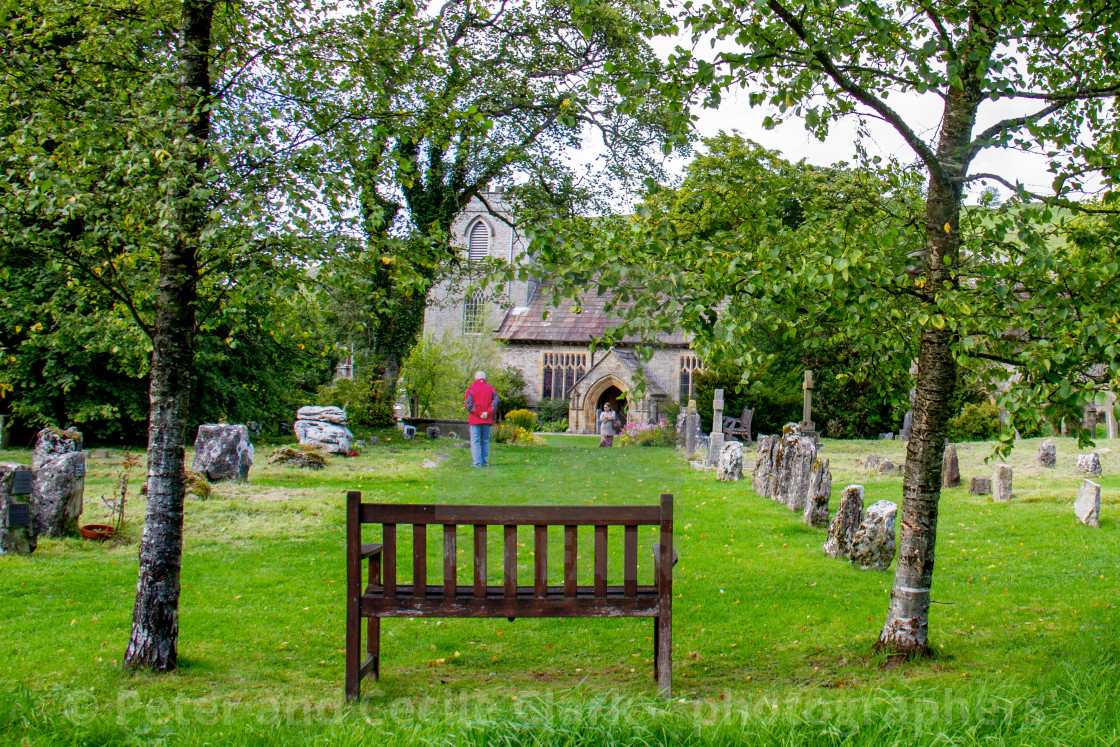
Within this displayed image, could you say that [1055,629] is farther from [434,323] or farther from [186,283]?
[434,323]

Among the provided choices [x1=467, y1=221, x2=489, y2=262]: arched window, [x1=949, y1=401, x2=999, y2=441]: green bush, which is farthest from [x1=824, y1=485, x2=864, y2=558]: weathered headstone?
[x1=467, y1=221, x2=489, y2=262]: arched window

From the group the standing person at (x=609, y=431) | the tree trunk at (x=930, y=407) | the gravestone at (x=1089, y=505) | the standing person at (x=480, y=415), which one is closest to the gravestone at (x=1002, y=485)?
the gravestone at (x=1089, y=505)

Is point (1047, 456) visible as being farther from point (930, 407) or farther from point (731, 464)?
point (930, 407)

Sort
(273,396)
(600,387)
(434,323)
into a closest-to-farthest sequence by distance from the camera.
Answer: (600,387) → (273,396) → (434,323)

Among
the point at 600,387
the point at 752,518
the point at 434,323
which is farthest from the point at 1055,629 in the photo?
the point at 434,323

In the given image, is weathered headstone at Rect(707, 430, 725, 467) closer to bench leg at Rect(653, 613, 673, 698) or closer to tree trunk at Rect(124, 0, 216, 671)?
bench leg at Rect(653, 613, 673, 698)

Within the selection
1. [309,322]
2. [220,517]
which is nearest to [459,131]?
[309,322]

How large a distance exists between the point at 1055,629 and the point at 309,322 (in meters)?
6.02

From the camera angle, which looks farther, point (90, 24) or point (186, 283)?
point (90, 24)

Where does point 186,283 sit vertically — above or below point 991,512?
above

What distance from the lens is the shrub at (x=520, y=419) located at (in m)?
4.88

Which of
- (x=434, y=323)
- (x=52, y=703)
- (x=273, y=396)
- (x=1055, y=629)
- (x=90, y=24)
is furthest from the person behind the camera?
(x=434, y=323)

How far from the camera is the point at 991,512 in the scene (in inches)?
449

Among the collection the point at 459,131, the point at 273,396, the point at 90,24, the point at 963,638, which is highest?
the point at 90,24
